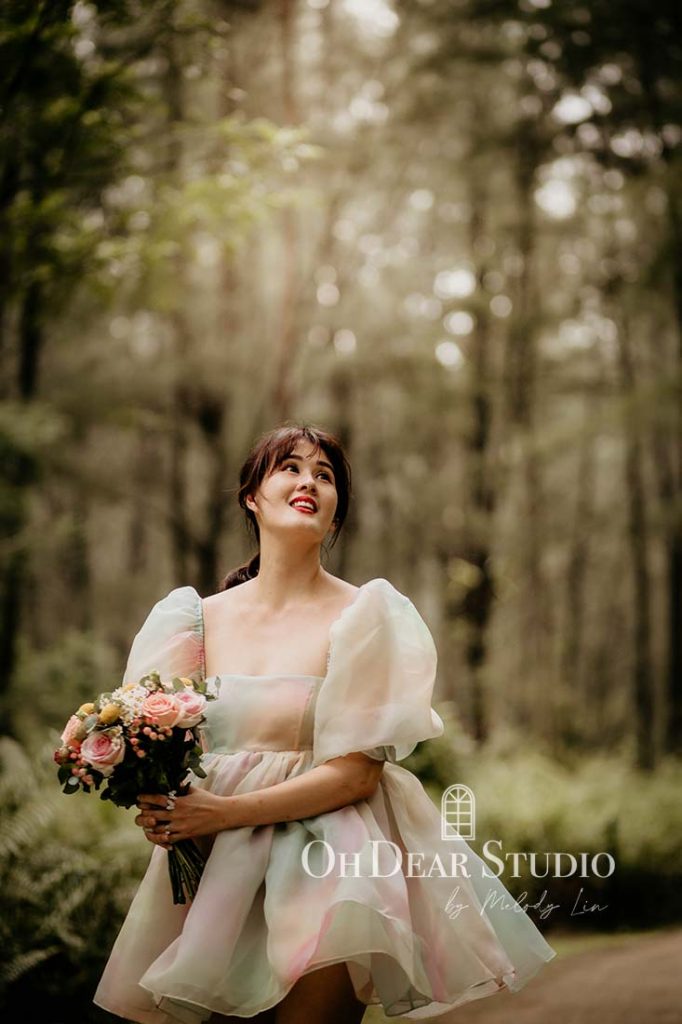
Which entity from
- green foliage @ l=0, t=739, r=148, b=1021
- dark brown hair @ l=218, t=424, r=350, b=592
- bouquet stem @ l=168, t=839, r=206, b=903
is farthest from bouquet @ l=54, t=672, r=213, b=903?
green foliage @ l=0, t=739, r=148, b=1021

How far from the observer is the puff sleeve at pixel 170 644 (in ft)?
8.68

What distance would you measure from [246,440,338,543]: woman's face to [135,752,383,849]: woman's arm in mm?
640

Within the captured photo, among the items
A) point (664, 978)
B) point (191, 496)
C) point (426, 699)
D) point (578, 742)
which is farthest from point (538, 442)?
point (426, 699)

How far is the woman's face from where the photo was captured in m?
2.65

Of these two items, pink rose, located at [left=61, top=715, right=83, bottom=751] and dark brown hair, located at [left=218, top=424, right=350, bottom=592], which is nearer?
pink rose, located at [left=61, top=715, right=83, bottom=751]

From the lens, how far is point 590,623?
25469mm

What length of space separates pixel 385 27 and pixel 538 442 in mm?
5863

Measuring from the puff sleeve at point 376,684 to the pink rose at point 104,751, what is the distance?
0.49m

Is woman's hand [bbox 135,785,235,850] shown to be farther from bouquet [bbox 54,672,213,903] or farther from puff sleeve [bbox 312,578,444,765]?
puff sleeve [bbox 312,578,444,765]

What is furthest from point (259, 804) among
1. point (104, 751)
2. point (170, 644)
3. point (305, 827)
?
point (170, 644)

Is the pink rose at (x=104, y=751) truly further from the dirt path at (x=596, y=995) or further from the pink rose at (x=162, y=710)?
the dirt path at (x=596, y=995)

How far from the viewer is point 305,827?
7.97ft

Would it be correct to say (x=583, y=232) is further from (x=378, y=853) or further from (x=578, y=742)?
(x=378, y=853)

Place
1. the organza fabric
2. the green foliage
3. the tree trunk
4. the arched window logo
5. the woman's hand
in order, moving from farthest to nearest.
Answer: the tree trunk, the arched window logo, the green foliage, the woman's hand, the organza fabric
